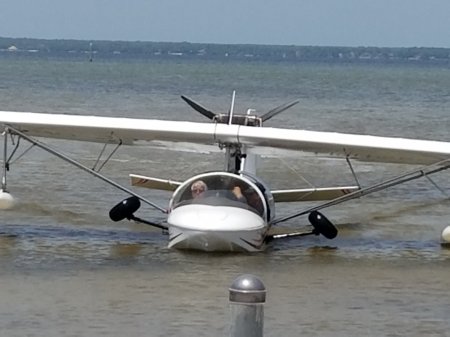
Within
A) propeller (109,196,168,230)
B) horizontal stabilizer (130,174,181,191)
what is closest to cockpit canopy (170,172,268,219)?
propeller (109,196,168,230)

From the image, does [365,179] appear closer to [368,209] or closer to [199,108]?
[368,209]

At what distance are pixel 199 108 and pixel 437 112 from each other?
1281 inches

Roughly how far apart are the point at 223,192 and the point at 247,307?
302 inches

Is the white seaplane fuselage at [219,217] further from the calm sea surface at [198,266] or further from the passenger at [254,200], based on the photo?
the calm sea surface at [198,266]

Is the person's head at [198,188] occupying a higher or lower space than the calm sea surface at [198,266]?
higher

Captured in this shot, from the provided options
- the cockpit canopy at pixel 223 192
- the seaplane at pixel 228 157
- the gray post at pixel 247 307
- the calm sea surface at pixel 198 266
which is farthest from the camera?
the cockpit canopy at pixel 223 192

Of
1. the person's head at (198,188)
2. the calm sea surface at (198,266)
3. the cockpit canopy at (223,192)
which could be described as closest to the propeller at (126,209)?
the calm sea surface at (198,266)

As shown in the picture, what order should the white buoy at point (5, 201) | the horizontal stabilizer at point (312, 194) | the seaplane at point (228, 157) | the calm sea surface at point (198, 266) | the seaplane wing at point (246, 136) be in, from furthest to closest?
the horizontal stabilizer at point (312, 194)
the white buoy at point (5, 201)
the seaplane wing at point (246, 136)
the seaplane at point (228, 157)
the calm sea surface at point (198, 266)

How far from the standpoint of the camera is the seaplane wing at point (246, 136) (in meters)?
14.0

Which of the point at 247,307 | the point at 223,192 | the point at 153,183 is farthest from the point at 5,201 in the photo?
the point at 247,307

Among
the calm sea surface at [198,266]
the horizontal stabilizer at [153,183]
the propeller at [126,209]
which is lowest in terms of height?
the calm sea surface at [198,266]

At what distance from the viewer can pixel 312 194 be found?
1537 cm

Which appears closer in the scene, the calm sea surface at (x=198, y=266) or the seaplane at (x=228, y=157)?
the calm sea surface at (x=198, y=266)

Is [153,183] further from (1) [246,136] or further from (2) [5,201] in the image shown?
(1) [246,136]
